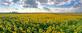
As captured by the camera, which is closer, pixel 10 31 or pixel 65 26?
pixel 10 31

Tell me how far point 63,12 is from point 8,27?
10.2 feet

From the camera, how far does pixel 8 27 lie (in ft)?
8.41

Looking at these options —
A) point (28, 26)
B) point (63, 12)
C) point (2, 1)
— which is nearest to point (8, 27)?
point (28, 26)

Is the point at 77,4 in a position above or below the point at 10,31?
below

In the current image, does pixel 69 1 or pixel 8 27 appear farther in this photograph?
pixel 69 1

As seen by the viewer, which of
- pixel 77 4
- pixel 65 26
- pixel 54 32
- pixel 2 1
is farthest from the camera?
pixel 77 4

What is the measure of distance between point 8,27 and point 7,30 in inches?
1.8

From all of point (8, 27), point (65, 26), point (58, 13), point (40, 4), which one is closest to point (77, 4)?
point (58, 13)

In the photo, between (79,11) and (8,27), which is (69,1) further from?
(8,27)

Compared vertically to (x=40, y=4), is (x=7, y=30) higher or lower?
higher

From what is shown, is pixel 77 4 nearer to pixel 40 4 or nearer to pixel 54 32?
pixel 40 4

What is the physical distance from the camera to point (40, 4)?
5457mm

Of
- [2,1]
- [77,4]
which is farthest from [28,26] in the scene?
[77,4]

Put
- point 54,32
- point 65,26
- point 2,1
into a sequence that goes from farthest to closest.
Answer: point 2,1 → point 65,26 → point 54,32
